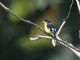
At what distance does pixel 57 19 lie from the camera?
9.40m

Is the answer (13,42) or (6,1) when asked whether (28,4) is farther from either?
(13,42)

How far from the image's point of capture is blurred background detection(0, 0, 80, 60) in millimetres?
8995

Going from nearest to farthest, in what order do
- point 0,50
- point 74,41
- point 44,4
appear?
point 44,4 < point 74,41 < point 0,50

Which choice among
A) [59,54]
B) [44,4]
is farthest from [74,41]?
[44,4]

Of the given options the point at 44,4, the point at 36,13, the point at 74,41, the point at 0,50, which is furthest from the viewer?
the point at 0,50

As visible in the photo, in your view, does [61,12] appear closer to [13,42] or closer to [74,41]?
[74,41]

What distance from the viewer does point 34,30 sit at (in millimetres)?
9391

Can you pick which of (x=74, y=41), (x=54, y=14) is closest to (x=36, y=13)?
(x=54, y=14)

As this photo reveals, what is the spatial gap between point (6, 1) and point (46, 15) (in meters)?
0.86

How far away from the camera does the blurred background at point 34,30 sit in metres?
8.99

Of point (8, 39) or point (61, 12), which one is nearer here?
point (61, 12)

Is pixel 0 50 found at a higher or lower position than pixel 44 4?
lower

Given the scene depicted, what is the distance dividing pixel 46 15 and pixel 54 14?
0.28m

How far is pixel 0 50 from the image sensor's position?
1052cm
